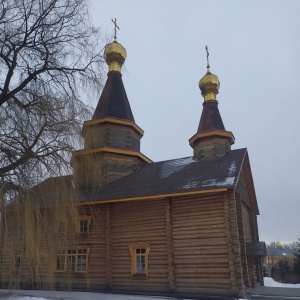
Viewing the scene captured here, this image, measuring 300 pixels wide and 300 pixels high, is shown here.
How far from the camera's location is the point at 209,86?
21703mm

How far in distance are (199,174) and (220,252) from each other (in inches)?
148

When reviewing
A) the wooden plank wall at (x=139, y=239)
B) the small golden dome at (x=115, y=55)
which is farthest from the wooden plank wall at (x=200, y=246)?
the small golden dome at (x=115, y=55)

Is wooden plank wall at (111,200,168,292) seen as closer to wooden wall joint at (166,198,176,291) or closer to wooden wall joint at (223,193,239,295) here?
wooden wall joint at (166,198,176,291)

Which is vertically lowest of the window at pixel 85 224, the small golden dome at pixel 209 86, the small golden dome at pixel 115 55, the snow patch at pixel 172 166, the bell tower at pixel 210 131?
the window at pixel 85 224

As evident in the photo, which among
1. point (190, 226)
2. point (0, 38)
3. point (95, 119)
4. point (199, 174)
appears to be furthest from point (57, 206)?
point (199, 174)

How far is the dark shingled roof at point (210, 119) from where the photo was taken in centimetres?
2030

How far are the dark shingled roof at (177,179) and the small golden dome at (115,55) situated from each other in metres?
7.97

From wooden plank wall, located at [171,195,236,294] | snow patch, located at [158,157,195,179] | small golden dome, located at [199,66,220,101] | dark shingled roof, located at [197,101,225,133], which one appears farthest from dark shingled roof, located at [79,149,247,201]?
small golden dome, located at [199,66,220,101]

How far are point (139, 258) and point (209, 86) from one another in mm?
12321

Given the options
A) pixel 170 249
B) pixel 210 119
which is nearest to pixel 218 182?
pixel 170 249

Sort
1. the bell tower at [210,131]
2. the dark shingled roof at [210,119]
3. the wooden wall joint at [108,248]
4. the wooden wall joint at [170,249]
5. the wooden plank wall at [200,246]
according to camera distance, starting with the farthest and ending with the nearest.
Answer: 1. the dark shingled roof at [210,119]
2. the bell tower at [210,131]
3. the wooden wall joint at [108,248]
4. the wooden wall joint at [170,249]
5. the wooden plank wall at [200,246]

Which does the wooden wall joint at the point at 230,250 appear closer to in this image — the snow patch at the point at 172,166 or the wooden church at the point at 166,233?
the wooden church at the point at 166,233

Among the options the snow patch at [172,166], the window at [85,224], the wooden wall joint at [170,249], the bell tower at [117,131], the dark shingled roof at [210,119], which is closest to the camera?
the wooden wall joint at [170,249]

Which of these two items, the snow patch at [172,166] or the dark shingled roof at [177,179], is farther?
the snow patch at [172,166]
